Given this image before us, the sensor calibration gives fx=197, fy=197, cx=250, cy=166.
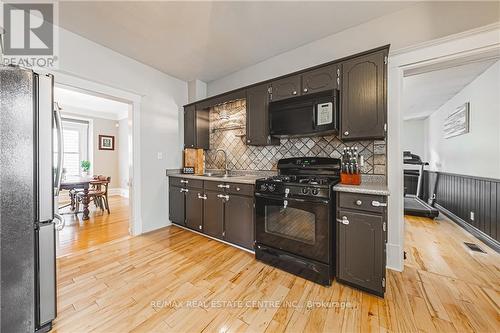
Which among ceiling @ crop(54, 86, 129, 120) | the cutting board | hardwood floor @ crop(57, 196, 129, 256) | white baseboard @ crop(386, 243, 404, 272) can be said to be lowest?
hardwood floor @ crop(57, 196, 129, 256)

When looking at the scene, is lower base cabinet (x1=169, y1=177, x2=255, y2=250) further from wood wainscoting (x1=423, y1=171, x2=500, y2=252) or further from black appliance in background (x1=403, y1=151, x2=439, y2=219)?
black appliance in background (x1=403, y1=151, x2=439, y2=219)

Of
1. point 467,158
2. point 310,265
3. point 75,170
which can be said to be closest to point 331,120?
point 310,265

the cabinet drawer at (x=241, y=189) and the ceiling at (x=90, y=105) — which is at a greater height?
the ceiling at (x=90, y=105)

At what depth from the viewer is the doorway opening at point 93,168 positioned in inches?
132

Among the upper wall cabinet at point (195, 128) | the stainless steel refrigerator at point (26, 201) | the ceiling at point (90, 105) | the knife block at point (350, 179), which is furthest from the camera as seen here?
the ceiling at point (90, 105)

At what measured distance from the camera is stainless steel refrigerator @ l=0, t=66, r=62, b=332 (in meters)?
1.16

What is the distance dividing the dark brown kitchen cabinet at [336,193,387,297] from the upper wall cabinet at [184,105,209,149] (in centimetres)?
258

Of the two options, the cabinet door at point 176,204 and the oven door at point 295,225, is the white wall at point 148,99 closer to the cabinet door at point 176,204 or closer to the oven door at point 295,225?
the cabinet door at point 176,204

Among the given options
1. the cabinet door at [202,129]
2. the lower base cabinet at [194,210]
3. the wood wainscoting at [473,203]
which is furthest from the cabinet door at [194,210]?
the wood wainscoting at [473,203]

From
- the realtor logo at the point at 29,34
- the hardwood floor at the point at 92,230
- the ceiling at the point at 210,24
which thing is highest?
the ceiling at the point at 210,24

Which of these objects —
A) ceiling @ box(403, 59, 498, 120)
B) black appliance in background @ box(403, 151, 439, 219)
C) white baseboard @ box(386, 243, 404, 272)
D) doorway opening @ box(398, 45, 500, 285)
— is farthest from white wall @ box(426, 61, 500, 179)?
Result: white baseboard @ box(386, 243, 404, 272)

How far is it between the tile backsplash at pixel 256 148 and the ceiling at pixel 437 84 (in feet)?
4.85

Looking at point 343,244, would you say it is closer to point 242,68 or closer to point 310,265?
point 310,265

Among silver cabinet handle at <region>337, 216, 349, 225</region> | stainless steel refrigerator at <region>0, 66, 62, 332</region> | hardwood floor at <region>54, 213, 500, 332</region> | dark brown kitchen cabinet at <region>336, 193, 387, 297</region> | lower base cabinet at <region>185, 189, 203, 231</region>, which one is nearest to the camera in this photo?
stainless steel refrigerator at <region>0, 66, 62, 332</region>
